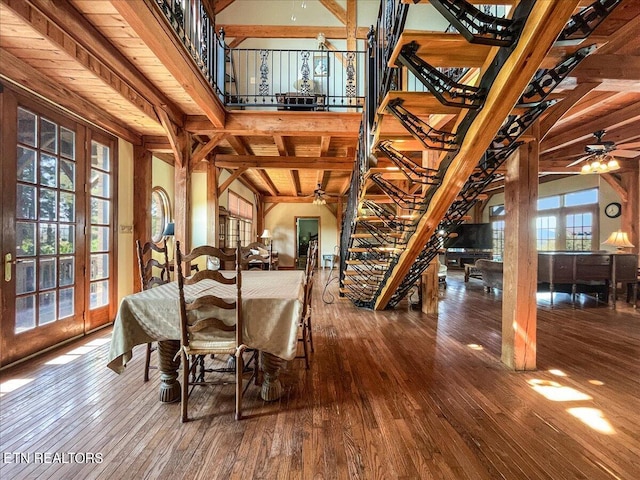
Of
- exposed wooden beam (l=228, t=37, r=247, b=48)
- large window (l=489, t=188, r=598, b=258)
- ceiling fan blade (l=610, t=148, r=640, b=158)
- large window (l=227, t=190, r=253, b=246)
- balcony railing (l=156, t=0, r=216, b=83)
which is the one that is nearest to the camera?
balcony railing (l=156, t=0, r=216, b=83)

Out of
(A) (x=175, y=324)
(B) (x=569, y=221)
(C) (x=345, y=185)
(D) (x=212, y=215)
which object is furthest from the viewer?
(C) (x=345, y=185)

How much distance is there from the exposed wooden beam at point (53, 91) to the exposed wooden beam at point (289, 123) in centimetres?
97

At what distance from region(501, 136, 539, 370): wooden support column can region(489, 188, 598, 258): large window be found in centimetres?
497

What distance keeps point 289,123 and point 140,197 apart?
245 centimetres

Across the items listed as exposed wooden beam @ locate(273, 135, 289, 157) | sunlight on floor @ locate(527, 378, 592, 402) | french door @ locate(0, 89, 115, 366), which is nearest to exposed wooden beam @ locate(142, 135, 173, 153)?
french door @ locate(0, 89, 115, 366)

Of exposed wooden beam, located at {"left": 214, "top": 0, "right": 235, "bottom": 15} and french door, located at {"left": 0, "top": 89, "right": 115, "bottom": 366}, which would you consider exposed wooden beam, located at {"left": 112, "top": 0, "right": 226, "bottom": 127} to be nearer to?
french door, located at {"left": 0, "top": 89, "right": 115, "bottom": 366}

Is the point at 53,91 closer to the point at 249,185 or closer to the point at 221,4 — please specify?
the point at 221,4

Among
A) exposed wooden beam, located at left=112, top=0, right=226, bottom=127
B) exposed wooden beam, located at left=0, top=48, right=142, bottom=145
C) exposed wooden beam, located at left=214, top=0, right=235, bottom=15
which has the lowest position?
exposed wooden beam, located at left=0, top=48, right=142, bottom=145

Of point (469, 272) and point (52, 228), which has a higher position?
point (52, 228)

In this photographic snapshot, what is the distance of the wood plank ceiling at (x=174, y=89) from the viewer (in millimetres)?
1998

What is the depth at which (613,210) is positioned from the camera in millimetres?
6801

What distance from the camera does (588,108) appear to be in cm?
344

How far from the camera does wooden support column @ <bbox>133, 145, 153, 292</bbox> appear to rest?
4.35 m

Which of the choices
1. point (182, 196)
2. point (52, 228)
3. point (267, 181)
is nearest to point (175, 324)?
point (52, 228)
